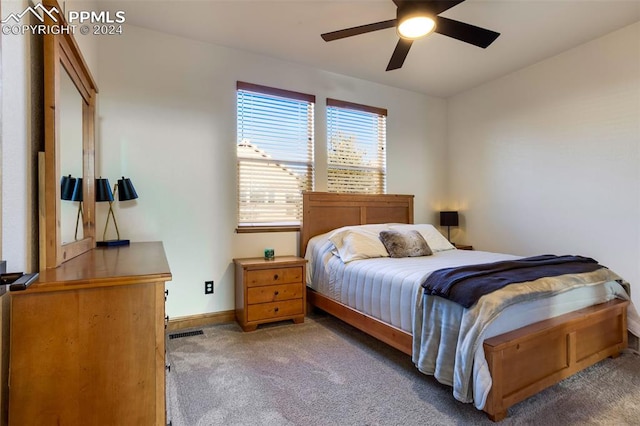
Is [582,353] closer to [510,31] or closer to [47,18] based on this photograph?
[510,31]

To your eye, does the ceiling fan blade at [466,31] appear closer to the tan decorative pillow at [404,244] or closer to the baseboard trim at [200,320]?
the tan decorative pillow at [404,244]

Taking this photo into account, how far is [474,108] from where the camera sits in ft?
14.4

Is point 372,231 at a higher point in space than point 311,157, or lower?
lower

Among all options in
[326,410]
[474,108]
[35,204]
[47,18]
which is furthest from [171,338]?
[474,108]

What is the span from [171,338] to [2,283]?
7.15ft

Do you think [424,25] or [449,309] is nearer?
[449,309]

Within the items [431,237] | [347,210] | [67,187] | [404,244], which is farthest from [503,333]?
[67,187]

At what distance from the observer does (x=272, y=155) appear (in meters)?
3.48

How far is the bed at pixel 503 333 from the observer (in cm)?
165

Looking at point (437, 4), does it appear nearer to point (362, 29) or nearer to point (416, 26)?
point (416, 26)

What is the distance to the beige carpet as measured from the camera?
1.72 metres

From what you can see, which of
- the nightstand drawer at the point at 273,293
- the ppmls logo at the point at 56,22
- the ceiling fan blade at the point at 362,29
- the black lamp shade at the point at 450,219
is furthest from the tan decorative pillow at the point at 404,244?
the ppmls logo at the point at 56,22

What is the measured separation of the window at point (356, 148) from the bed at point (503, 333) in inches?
43.6

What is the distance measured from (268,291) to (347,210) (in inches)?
55.1
